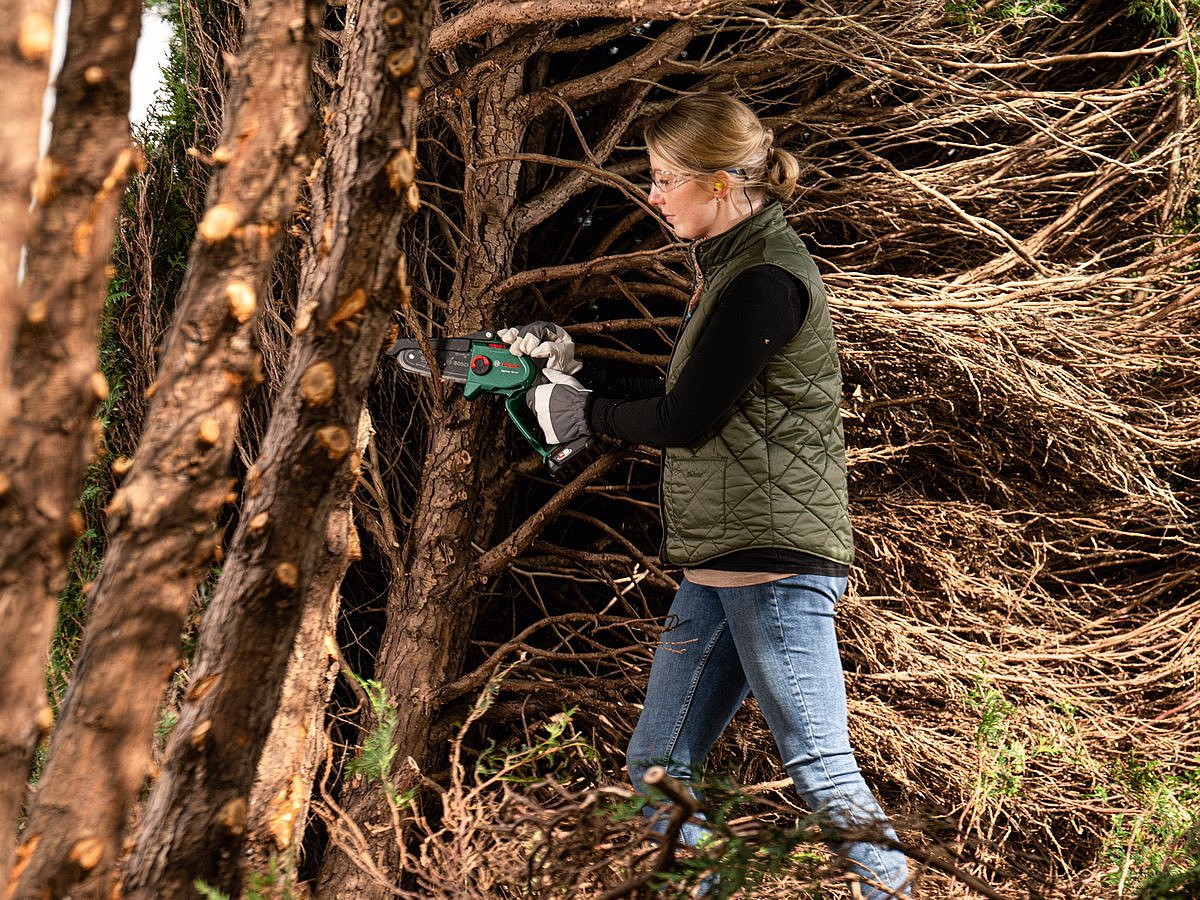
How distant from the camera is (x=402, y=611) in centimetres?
331

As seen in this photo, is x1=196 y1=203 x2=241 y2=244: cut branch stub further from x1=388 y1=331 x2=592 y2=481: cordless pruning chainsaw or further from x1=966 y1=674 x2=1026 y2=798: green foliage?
x1=966 y1=674 x2=1026 y2=798: green foliage

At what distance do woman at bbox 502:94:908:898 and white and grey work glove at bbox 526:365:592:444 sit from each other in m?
0.26

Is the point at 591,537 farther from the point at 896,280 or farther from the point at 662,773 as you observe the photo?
the point at 662,773

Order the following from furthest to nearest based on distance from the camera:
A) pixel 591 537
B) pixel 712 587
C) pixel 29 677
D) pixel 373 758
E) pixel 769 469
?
1. pixel 591 537
2. pixel 712 587
3. pixel 769 469
4. pixel 373 758
5. pixel 29 677

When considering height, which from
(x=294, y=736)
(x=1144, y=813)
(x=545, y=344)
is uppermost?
(x=545, y=344)

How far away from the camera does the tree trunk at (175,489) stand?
3.58ft

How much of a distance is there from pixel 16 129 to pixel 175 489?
15.8 inches

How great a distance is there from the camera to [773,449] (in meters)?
2.12

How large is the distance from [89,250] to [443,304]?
2.27m

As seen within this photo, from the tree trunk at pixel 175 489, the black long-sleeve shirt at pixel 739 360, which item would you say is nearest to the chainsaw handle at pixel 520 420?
the black long-sleeve shirt at pixel 739 360

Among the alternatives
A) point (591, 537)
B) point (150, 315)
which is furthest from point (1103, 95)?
point (150, 315)

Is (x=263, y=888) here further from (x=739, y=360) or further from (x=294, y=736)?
(x=739, y=360)

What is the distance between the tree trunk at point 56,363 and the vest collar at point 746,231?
4.40ft

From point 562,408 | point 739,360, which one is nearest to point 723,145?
point 739,360
